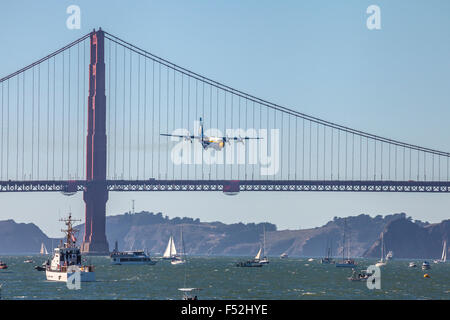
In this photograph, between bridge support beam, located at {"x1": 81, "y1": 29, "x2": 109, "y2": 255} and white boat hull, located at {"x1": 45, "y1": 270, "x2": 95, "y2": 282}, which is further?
bridge support beam, located at {"x1": 81, "y1": 29, "x2": 109, "y2": 255}

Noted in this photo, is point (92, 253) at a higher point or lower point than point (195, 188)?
lower

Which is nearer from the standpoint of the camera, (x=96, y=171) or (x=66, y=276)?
(x=66, y=276)

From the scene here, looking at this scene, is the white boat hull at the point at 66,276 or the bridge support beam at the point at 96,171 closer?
the white boat hull at the point at 66,276

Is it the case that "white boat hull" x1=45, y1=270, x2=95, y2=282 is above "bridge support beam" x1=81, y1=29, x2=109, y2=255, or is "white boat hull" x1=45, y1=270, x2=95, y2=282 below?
below

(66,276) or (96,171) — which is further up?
(96,171)

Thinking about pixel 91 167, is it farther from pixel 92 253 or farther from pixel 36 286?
pixel 36 286

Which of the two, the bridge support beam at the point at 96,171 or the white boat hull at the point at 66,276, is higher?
the bridge support beam at the point at 96,171
